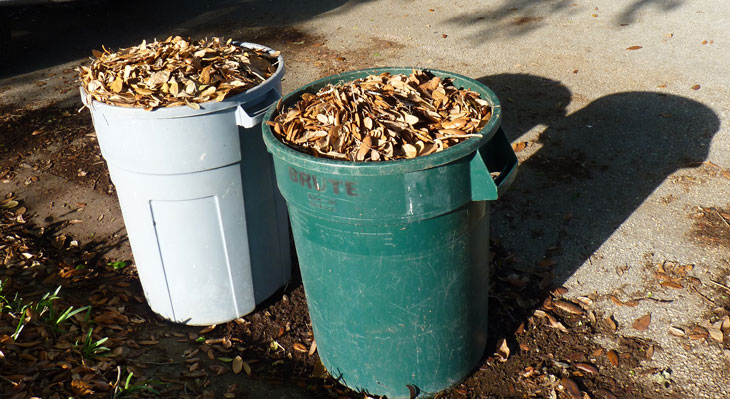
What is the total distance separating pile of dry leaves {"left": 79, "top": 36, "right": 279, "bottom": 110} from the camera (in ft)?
9.39

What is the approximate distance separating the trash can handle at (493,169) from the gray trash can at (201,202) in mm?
1017

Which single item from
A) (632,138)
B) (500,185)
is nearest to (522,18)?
(632,138)

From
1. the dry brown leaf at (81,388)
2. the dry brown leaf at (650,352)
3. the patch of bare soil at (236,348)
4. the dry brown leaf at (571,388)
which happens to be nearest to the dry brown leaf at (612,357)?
the patch of bare soil at (236,348)

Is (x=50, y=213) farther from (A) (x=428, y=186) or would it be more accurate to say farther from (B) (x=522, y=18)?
(B) (x=522, y=18)

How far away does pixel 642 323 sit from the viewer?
3.36m

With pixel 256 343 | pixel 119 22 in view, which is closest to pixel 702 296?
pixel 256 343

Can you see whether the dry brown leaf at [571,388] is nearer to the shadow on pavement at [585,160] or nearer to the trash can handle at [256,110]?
the shadow on pavement at [585,160]

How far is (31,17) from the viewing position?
929 centimetres

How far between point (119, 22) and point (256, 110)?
22.0ft

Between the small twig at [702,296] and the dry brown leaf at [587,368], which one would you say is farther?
the small twig at [702,296]

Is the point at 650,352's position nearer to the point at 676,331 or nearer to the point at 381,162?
the point at 676,331

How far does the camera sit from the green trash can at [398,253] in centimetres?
237

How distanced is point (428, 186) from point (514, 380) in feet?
4.14

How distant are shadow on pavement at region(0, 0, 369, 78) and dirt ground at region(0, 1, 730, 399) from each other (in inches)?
123
